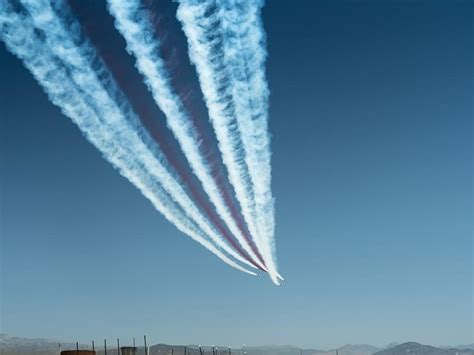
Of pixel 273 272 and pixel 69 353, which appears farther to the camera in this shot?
pixel 69 353

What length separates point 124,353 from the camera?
291 feet

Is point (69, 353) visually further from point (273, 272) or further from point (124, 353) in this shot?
point (273, 272)

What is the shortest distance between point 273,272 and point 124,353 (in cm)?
4416

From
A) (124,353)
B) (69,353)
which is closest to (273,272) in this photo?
(69,353)

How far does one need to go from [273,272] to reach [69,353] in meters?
37.9

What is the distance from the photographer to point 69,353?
Answer: 7694 centimetres

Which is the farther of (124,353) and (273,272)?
(124,353)

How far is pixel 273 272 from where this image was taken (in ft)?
181

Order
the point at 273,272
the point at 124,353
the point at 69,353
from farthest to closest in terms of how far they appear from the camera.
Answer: the point at 124,353
the point at 69,353
the point at 273,272

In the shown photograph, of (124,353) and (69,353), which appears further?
(124,353)

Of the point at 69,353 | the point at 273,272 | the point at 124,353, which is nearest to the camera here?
the point at 273,272

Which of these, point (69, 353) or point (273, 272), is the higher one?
point (273, 272)

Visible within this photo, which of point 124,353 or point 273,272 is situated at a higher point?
point 273,272
